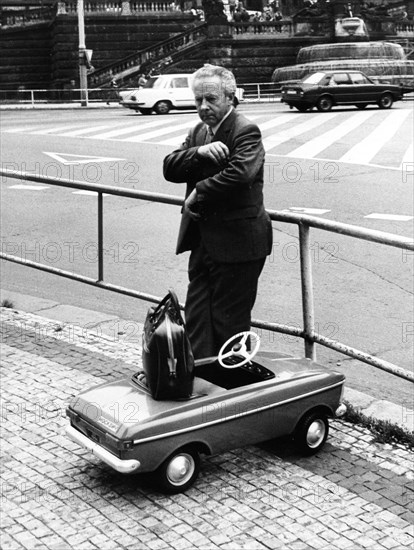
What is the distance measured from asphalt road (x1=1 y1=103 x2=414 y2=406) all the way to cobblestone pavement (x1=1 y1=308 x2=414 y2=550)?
1.77m

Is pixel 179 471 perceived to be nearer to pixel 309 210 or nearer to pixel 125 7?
pixel 309 210

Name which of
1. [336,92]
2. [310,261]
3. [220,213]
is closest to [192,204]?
[220,213]

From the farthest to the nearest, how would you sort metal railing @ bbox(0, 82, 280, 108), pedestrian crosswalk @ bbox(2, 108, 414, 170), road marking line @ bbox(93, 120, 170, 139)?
metal railing @ bbox(0, 82, 280, 108) → road marking line @ bbox(93, 120, 170, 139) → pedestrian crosswalk @ bbox(2, 108, 414, 170)

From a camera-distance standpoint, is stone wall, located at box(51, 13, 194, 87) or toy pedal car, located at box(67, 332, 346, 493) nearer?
toy pedal car, located at box(67, 332, 346, 493)

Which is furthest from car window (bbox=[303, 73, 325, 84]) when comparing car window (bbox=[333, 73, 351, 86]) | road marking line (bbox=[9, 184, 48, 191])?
road marking line (bbox=[9, 184, 48, 191])

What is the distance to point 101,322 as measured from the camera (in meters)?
8.48

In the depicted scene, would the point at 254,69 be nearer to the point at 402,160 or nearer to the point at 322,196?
the point at 402,160

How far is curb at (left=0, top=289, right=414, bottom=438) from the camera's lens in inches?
247

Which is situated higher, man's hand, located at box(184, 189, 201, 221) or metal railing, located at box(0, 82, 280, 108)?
metal railing, located at box(0, 82, 280, 108)

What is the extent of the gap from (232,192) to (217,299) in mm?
687

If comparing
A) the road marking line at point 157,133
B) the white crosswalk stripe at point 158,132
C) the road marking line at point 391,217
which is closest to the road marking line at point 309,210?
the road marking line at point 391,217

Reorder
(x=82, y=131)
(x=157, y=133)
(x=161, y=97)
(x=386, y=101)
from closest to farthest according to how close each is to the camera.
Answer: (x=157, y=133)
(x=82, y=131)
(x=386, y=101)
(x=161, y=97)

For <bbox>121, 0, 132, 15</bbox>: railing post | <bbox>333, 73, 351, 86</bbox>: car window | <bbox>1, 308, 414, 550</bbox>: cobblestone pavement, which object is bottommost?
<bbox>1, 308, 414, 550</bbox>: cobblestone pavement

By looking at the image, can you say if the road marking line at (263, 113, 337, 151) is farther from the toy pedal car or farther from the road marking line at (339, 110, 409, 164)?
the toy pedal car
